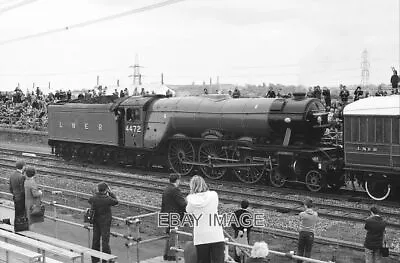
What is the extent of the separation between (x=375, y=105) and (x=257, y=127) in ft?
13.4

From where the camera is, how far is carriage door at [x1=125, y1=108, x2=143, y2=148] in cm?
2230

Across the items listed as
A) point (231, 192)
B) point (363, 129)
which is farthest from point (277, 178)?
point (363, 129)

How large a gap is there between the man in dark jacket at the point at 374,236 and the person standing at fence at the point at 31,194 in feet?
18.9

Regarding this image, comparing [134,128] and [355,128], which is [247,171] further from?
[134,128]

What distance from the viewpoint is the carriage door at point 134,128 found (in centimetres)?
2230

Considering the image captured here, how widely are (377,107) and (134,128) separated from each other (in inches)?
416

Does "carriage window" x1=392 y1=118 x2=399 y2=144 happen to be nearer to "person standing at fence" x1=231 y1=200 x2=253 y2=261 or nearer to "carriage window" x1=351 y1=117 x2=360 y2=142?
"carriage window" x1=351 y1=117 x2=360 y2=142

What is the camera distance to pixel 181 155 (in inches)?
814

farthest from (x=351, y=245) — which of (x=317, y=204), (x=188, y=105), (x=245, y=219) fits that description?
(x=188, y=105)

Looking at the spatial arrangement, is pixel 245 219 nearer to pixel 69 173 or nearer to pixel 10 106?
pixel 69 173

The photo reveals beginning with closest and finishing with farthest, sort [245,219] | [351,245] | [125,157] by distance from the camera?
[245,219]
[351,245]
[125,157]

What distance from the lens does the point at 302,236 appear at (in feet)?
30.5

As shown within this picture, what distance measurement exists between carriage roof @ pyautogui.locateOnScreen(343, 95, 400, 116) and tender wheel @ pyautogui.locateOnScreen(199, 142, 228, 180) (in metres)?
4.92

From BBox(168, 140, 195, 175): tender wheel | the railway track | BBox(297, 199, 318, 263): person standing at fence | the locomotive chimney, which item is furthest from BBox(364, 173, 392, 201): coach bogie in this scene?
BBox(168, 140, 195, 175): tender wheel
